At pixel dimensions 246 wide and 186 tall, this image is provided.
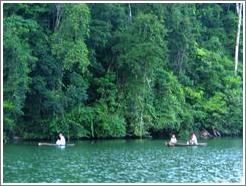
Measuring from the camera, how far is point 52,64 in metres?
33.8

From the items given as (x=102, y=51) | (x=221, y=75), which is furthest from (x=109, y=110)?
(x=221, y=75)

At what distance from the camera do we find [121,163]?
74.8 ft

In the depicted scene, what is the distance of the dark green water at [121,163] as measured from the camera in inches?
752

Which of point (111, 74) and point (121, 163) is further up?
point (111, 74)

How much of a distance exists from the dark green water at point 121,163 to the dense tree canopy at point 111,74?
3770 millimetres

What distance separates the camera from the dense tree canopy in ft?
109

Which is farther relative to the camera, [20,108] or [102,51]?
[102,51]

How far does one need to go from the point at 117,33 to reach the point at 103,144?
705cm

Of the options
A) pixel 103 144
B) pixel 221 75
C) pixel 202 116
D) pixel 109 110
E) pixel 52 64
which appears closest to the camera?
pixel 103 144

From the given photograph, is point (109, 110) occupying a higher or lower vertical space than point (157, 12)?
lower

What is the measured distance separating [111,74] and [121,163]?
1402cm

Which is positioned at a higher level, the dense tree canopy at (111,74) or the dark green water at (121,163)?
the dense tree canopy at (111,74)

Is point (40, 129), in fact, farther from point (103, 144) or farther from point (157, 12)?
point (157, 12)

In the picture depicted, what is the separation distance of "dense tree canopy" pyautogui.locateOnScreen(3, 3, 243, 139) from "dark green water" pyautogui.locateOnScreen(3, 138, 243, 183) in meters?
3.77
